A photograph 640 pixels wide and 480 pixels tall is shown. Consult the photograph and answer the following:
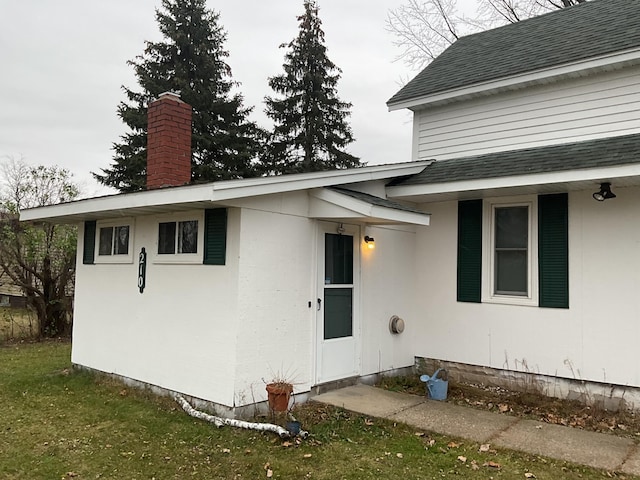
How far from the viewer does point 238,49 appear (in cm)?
2172

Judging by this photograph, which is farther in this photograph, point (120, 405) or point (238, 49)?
point (238, 49)

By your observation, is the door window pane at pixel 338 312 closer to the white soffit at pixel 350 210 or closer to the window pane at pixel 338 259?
the window pane at pixel 338 259

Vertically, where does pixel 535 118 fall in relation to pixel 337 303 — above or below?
above

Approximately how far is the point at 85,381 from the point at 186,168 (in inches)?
128

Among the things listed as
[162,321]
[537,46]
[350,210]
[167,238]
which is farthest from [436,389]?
[537,46]

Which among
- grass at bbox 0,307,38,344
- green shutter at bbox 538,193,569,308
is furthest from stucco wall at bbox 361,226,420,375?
grass at bbox 0,307,38,344

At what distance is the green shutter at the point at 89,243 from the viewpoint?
696cm

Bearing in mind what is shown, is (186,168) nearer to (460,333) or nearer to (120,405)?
(120,405)

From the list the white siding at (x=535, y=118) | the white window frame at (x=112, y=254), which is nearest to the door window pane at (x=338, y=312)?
the white window frame at (x=112, y=254)

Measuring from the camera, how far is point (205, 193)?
14.5ft

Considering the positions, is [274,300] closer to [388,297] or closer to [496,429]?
[388,297]

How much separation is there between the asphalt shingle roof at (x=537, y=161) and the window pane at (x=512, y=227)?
68cm

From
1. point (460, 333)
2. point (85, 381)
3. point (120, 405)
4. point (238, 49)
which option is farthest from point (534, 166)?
point (238, 49)

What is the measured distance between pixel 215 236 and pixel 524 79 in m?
4.63
